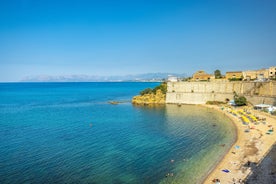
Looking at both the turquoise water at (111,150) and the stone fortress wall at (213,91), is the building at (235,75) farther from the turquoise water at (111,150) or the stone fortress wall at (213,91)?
the turquoise water at (111,150)

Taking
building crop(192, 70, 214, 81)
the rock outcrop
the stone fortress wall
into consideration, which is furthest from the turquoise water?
building crop(192, 70, 214, 81)

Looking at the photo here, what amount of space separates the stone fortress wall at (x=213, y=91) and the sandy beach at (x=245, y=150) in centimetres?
1340

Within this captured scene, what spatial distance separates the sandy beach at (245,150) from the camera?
18500 millimetres

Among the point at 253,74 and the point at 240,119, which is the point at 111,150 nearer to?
the point at 240,119

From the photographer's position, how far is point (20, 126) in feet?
129

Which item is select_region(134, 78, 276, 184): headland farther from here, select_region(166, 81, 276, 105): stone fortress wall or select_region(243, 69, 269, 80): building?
select_region(243, 69, 269, 80): building

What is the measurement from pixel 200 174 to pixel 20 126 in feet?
115

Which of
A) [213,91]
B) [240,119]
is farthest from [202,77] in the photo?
[240,119]

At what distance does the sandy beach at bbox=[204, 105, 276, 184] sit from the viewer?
18500 mm

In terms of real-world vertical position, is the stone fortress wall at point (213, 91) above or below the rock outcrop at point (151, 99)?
above

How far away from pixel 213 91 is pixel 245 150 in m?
42.1

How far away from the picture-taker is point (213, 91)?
211 ft

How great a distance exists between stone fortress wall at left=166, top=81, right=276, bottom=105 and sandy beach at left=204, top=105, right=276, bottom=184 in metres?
13.4

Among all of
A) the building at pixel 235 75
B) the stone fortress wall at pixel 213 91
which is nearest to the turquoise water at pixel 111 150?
the stone fortress wall at pixel 213 91
